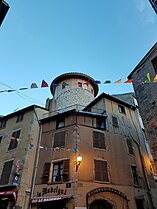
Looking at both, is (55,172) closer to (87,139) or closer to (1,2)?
(87,139)

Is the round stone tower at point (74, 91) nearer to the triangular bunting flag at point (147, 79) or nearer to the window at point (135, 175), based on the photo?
the window at point (135, 175)

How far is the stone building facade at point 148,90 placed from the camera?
27.3 feet

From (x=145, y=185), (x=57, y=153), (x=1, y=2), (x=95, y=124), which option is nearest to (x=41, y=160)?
(x=57, y=153)

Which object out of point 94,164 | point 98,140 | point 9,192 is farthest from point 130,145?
point 9,192

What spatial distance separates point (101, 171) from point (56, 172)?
3289 millimetres

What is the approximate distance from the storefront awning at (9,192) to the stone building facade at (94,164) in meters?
1.25

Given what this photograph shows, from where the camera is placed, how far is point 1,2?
663 cm

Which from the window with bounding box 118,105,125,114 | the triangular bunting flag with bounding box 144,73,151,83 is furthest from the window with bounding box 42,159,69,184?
the triangular bunting flag with bounding box 144,73,151,83

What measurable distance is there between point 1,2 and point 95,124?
11063 mm

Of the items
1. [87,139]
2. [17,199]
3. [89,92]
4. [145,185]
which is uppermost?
[89,92]

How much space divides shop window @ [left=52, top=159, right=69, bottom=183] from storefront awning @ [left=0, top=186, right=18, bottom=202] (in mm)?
2669

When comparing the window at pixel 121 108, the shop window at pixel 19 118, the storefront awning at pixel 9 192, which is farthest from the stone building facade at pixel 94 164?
the shop window at pixel 19 118

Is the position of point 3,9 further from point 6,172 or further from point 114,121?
point 114,121

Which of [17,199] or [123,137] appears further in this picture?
[123,137]
